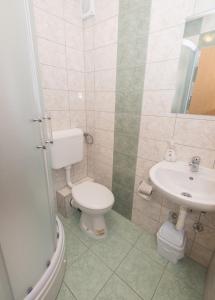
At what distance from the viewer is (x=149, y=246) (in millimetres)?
1445

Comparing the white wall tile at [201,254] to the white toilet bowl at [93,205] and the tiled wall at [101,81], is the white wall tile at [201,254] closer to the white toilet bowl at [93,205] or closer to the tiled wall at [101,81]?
the white toilet bowl at [93,205]

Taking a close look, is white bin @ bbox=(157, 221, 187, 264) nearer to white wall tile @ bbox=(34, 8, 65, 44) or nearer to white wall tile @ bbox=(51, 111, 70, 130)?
white wall tile @ bbox=(51, 111, 70, 130)

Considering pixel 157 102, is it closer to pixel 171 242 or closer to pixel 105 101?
pixel 105 101

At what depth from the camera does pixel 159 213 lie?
146 cm

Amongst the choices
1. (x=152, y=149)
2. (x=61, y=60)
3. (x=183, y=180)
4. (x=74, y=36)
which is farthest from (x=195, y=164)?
(x=74, y=36)

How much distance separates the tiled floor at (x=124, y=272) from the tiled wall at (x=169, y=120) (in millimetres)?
257

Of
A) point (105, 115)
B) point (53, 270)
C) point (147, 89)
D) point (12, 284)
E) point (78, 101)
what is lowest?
point (53, 270)

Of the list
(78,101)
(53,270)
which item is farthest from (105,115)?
(53,270)

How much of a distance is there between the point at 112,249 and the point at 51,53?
1903 millimetres

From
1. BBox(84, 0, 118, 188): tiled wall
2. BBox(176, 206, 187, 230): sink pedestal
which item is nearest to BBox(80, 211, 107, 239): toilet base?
BBox(84, 0, 118, 188): tiled wall

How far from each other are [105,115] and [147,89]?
53 cm

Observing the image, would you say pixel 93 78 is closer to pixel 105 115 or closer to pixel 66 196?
pixel 105 115

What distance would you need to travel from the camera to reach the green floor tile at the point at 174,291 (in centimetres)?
107

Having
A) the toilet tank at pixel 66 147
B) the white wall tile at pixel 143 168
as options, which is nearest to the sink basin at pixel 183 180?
the white wall tile at pixel 143 168
